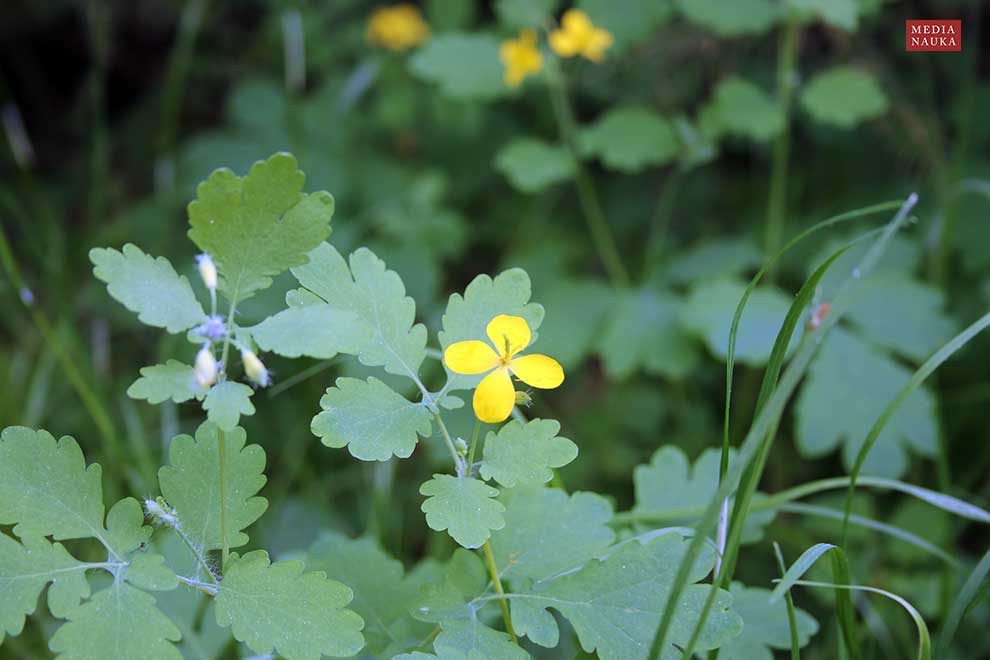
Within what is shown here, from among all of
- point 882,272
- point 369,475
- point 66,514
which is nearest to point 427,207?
point 369,475

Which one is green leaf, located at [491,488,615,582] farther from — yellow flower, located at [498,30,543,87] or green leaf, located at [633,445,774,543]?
yellow flower, located at [498,30,543,87]

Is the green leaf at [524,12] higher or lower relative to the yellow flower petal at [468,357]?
higher

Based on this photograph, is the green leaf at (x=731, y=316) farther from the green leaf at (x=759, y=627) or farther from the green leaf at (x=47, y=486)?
the green leaf at (x=47, y=486)

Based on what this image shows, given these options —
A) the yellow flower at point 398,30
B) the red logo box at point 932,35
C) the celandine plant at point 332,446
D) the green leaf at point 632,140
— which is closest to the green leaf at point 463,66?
the green leaf at point 632,140

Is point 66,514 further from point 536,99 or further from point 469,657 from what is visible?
point 536,99

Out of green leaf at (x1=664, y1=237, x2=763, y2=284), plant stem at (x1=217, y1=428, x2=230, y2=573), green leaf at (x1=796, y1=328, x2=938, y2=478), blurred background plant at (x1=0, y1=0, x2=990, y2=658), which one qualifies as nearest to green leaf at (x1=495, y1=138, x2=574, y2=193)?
blurred background plant at (x1=0, y1=0, x2=990, y2=658)
